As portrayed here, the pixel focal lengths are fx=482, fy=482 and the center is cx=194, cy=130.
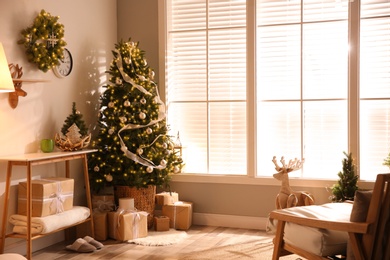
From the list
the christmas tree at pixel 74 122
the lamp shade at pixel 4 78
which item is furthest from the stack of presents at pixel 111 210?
the lamp shade at pixel 4 78

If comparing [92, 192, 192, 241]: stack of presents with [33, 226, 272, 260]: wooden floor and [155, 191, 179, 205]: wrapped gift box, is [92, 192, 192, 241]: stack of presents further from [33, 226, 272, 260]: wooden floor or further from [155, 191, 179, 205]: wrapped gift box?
[33, 226, 272, 260]: wooden floor

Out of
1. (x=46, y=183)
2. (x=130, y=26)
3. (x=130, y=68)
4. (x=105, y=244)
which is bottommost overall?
Answer: (x=105, y=244)

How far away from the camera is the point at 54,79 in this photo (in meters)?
4.66

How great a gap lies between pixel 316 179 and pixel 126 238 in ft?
6.53

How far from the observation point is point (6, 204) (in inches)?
154

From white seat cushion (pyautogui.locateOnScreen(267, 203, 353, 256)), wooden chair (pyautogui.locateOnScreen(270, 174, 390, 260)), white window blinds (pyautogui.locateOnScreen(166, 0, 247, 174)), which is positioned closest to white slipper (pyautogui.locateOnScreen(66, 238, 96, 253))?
white window blinds (pyautogui.locateOnScreen(166, 0, 247, 174))

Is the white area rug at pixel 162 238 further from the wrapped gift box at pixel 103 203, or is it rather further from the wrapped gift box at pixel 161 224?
the wrapped gift box at pixel 103 203

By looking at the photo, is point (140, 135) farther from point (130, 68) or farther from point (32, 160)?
point (32, 160)

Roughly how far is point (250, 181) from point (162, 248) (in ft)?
4.17

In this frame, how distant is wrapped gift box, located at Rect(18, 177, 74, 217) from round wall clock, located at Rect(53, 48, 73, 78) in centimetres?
107

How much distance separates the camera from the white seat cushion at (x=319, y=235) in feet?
9.98

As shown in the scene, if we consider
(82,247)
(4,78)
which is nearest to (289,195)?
(82,247)

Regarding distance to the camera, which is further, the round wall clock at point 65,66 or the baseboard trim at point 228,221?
the baseboard trim at point 228,221

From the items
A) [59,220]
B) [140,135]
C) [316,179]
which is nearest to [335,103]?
[316,179]
